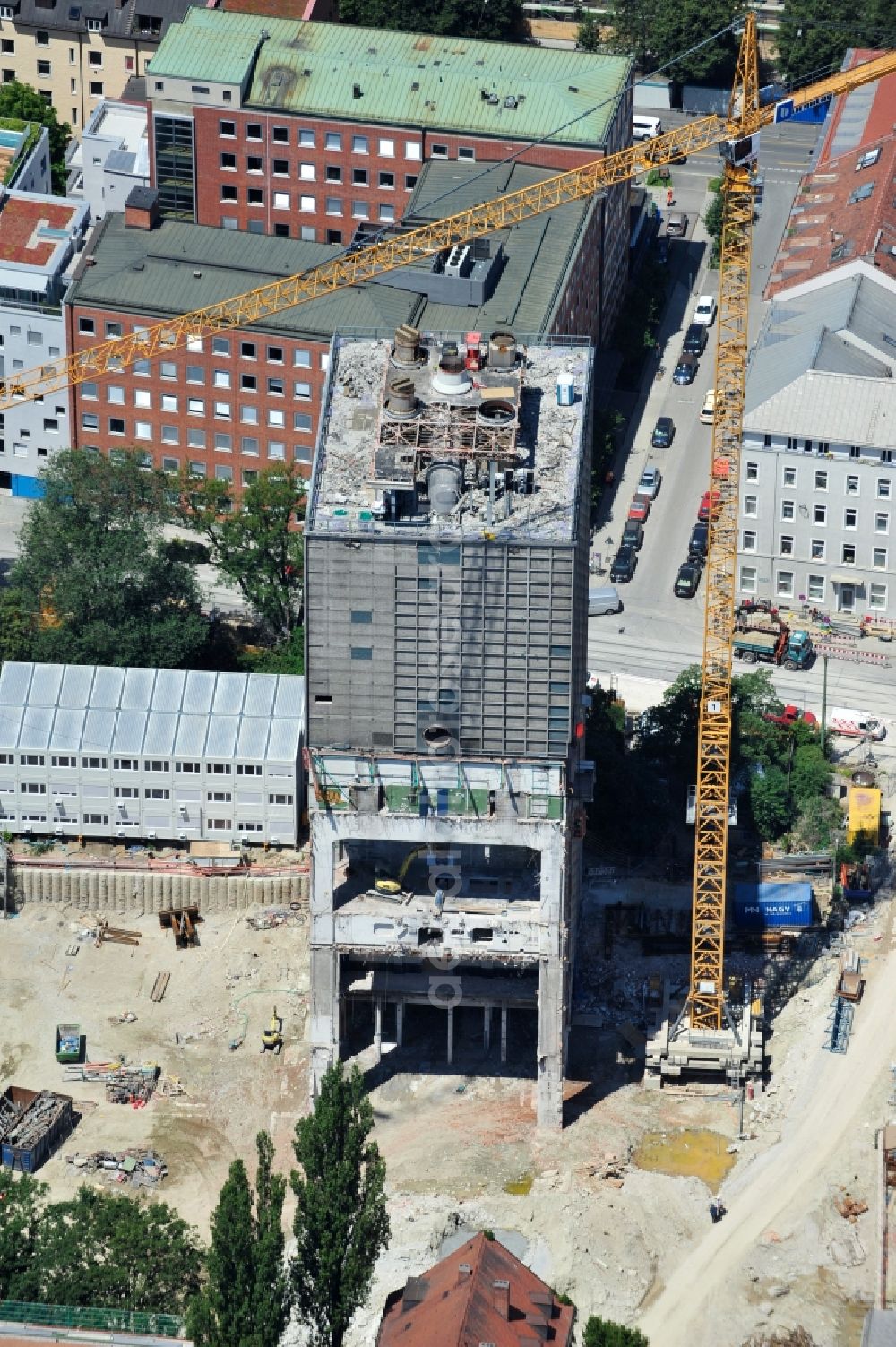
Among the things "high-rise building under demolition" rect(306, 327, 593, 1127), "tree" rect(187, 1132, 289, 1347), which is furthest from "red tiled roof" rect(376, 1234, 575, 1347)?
"high-rise building under demolition" rect(306, 327, 593, 1127)

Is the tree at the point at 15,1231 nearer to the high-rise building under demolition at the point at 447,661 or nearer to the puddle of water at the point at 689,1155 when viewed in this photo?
the high-rise building under demolition at the point at 447,661

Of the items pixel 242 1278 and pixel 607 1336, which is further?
pixel 242 1278

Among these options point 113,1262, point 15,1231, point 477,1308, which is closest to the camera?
point 477,1308

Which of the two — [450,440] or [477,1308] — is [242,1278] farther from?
[450,440]

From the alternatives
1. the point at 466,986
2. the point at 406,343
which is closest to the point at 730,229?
the point at 406,343

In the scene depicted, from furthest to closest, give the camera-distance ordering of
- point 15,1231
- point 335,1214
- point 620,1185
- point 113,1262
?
1. point 620,1185
2. point 335,1214
3. point 15,1231
4. point 113,1262

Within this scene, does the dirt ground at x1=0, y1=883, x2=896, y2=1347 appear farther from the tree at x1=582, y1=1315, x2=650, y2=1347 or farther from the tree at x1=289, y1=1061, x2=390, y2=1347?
the tree at x1=582, y1=1315, x2=650, y2=1347

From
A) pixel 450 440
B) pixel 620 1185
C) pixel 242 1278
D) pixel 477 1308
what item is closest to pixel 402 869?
pixel 620 1185
